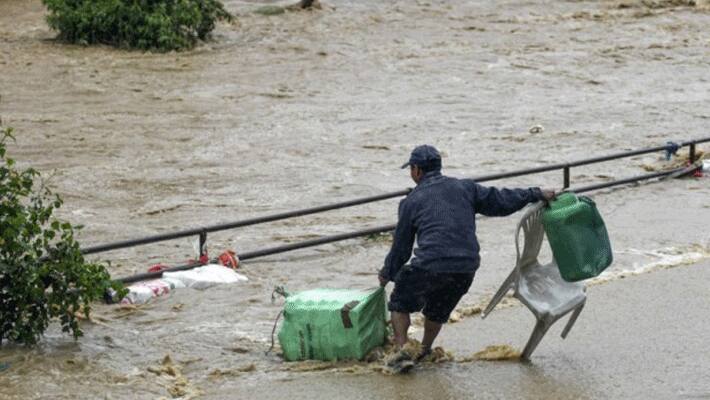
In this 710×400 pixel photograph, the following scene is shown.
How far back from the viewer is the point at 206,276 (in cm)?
1319

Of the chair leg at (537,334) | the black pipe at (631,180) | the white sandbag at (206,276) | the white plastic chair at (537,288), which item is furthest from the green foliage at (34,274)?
the black pipe at (631,180)

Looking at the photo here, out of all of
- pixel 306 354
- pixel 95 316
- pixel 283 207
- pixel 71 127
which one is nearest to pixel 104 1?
pixel 71 127

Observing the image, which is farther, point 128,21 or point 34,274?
point 128,21

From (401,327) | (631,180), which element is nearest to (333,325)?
(401,327)

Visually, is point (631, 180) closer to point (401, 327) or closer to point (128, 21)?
point (401, 327)

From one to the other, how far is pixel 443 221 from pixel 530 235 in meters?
0.95

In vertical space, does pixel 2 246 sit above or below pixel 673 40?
above

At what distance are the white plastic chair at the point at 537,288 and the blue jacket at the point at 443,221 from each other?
328 mm

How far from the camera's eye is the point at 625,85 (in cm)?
2894

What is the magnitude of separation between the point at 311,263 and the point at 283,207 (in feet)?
14.7

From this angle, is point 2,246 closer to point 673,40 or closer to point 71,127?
point 71,127

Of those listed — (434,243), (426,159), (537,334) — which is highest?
(426,159)

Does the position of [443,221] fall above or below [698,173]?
above

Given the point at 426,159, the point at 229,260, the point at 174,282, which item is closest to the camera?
the point at 426,159
